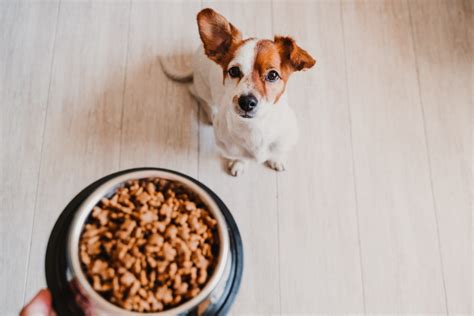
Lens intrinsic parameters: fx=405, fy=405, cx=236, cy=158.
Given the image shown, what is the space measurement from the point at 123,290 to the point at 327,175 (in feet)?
3.76

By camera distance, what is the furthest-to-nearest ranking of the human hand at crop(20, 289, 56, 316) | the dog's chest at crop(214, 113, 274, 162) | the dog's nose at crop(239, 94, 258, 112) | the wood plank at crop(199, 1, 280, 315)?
the wood plank at crop(199, 1, 280, 315) < the dog's chest at crop(214, 113, 274, 162) < the dog's nose at crop(239, 94, 258, 112) < the human hand at crop(20, 289, 56, 316)

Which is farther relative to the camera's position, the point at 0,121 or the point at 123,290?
the point at 0,121

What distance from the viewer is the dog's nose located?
3.84 ft

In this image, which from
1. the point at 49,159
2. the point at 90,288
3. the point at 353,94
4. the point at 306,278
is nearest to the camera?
the point at 90,288

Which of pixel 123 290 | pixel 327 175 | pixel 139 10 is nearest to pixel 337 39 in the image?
pixel 327 175

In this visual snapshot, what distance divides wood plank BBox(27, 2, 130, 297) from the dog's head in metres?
0.73

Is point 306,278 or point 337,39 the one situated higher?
point 337,39

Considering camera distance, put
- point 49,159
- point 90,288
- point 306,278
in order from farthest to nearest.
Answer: point 49,159, point 306,278, point 90,288

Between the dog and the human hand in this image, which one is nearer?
the human hand

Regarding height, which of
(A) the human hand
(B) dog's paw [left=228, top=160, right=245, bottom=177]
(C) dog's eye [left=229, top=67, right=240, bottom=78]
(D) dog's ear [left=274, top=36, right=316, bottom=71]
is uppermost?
(D) dog's ear [left=274, top=36, right=316, bottom=71]

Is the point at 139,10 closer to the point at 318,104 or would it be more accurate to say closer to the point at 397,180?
the point at 318,104

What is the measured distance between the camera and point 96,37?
1.91 meters

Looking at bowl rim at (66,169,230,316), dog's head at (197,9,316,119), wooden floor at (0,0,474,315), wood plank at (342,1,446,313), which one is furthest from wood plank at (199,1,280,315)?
bowl rim at (66,169,230,316)

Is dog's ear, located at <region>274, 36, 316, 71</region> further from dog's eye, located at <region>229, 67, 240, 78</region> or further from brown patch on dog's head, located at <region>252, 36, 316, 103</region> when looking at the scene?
dog's eye, located at <region>229, 67, 240, 78</region>
